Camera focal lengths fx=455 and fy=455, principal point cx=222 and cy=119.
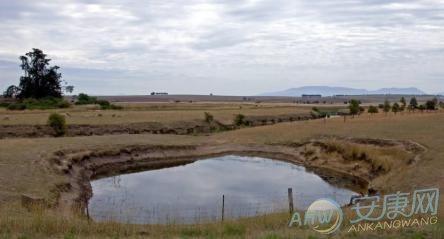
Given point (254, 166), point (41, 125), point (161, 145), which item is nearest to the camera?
point (254, 166)

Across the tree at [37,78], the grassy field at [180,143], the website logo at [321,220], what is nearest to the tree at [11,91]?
the tree at [37,78]

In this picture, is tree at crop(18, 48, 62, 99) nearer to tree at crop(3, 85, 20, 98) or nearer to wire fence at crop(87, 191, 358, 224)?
tree at crop(3, 85, 20, 98)

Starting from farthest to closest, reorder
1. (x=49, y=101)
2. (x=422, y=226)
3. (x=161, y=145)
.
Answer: (x=49, y=101)
(x=161, y=145)
(x=422, y=226)

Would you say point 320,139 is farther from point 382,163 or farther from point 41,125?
point 41,125

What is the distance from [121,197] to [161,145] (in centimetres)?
1768

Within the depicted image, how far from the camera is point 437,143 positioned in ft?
109

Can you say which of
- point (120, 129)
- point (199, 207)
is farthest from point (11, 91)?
point (199, 207)

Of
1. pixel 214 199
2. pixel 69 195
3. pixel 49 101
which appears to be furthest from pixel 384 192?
pixel 49 101

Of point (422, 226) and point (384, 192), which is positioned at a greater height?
point (422, 226)

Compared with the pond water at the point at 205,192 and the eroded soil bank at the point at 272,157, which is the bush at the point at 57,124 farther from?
the pond water at the point at 205,192

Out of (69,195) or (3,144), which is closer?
(69,195)

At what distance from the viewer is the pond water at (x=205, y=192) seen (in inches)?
835

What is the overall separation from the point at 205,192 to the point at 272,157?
16.9 meters

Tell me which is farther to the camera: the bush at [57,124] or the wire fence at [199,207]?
the bush at [57,124]
